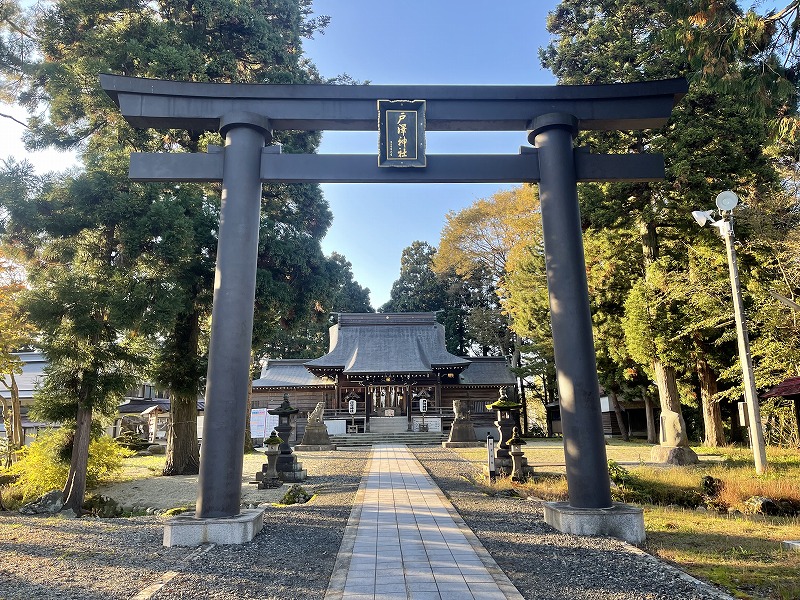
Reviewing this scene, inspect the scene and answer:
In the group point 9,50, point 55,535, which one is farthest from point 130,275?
point 9,50

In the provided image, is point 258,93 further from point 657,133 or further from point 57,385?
point 657,133

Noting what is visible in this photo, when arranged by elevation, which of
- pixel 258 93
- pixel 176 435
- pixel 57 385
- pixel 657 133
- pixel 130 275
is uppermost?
pixel 657 133

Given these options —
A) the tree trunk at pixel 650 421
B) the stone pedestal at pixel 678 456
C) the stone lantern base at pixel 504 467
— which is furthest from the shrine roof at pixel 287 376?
the stone pedestal at pixel 678 456

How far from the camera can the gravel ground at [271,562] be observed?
155 inches

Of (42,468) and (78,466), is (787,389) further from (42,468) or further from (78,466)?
(42,468)

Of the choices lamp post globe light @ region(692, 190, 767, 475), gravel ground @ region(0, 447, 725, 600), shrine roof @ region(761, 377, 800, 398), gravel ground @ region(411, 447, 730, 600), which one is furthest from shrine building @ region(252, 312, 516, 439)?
gravel ground @ region(411, 447, 730, 600)

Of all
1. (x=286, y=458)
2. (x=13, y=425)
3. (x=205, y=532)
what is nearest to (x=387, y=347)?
(x=286, y=458)

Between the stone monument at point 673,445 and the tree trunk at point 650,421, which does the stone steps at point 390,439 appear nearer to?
the tree trunk at point 650,421

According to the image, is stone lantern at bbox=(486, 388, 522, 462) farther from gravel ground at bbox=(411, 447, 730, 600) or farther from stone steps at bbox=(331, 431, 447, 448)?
stone steps at bbox=(331, 431, 447, 448)

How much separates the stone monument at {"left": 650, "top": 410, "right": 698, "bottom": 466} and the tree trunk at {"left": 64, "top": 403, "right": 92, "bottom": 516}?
43.3ft

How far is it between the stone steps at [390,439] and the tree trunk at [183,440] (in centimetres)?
936

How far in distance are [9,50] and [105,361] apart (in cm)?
757

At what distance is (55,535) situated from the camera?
643cm

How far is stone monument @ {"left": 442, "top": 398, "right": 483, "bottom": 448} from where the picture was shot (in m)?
20.1
